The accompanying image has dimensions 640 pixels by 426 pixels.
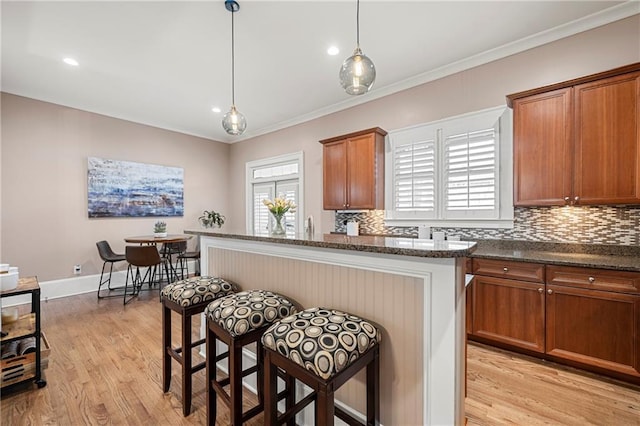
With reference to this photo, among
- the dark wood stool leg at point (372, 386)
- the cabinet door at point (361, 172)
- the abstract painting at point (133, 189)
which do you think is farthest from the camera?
the abstract painting at point (133, 189)

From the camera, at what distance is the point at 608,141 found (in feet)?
7.41

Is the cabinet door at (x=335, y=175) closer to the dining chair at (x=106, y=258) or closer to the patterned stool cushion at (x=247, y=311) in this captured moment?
the patterned stool cushion at (x=247, y=311)

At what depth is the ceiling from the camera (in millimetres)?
2365

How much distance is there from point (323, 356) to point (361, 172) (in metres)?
2.88

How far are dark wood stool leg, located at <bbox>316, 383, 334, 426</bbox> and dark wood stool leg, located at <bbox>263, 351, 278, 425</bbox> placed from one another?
28 centimetres

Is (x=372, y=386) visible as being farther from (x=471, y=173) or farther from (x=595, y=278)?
(x=471, y=173)

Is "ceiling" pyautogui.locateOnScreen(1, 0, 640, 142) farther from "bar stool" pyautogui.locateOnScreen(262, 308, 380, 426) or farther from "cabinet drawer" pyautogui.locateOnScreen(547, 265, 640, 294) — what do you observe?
"bar stool" pyautogui.locateOnScreen(262, 308, 380, 426)

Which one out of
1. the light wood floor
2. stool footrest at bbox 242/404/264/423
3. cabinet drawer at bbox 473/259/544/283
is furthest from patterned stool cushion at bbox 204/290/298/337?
cabinet drawer at bbox 473/259/544/283

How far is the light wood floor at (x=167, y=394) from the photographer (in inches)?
70.1

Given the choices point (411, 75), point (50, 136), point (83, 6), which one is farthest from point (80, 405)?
point (411, 75)

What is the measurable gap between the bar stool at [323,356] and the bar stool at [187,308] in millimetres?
815

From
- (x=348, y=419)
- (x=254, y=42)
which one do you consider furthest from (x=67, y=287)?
(x=348, y=419)

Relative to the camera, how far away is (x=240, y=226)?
6.24 metres

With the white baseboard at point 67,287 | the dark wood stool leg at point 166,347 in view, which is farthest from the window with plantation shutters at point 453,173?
the white baseboard at point 67,287
